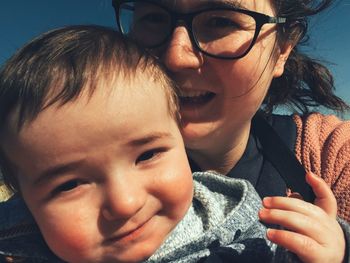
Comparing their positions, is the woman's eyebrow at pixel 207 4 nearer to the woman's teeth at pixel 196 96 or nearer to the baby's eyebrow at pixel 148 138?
the woman's teeth at pixel 196 96

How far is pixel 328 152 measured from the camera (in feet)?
10.2

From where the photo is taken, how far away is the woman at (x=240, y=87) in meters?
2.67

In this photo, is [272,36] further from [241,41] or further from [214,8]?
[214,8]

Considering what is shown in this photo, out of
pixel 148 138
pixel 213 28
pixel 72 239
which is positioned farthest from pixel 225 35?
pixel 72 239

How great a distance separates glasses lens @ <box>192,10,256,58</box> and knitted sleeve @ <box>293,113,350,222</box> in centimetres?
83

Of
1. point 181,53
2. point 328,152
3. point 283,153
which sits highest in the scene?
point 181,53

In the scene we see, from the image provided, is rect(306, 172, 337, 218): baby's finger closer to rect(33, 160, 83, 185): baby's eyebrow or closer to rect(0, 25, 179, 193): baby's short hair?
rect(0, 25, 179, 193): baby's short hair

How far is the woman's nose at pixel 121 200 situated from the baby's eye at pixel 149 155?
0.42 ft

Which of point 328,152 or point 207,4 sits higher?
point 207,4

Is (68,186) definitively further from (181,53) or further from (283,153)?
(283,153)

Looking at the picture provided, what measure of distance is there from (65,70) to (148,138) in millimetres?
467

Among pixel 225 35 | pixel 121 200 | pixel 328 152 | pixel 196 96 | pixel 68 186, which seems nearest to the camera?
pixel 121 200

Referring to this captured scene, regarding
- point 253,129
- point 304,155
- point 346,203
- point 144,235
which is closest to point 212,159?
point 253,129

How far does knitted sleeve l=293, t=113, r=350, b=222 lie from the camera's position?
2997 mm
